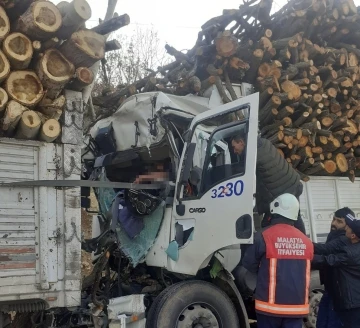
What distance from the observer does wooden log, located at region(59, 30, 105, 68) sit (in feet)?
12.8

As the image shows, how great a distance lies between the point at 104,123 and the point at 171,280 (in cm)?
231

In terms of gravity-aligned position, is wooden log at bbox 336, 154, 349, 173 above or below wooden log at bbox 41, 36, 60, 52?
below

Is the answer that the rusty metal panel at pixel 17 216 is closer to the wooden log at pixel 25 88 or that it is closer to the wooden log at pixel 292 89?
the wooden log at pixel 25 88

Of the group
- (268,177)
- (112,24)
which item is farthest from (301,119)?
(112,24)

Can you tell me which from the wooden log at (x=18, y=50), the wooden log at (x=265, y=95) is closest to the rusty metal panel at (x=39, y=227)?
the wooden log at (x=18, y=50)

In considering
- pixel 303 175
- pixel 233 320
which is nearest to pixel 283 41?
pixel 303 175

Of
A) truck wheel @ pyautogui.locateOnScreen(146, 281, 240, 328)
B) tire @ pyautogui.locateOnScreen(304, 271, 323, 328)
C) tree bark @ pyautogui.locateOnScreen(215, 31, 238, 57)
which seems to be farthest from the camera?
tree bark @ pyautogui.locateOnScreen(215, 31, 238, 57)

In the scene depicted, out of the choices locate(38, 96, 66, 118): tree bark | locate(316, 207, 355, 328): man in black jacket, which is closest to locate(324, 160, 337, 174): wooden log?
locate(316, 207, 355, 328): man in black jacket

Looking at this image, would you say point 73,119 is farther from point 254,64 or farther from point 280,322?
point 254,64

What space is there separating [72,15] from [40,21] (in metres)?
0.26

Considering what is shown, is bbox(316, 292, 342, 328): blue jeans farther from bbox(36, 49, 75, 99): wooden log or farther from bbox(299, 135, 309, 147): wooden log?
bbox(36, 49, 75, 99): wooden log

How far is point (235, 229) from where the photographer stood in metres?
4.16

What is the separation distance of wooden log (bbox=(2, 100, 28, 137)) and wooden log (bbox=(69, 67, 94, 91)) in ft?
1.71

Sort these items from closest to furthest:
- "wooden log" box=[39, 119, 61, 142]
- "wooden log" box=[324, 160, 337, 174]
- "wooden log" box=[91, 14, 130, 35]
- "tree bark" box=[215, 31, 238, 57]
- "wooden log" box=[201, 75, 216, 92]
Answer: "wooden log" box=[39, 119, 61, 142]
"wooden log" box=[91, 14, 130, 35]
"wooden log" box=[201, 75, 216, 92]
"tree bark" box=[215, 31, 238, 57]
"wooden log" box=[324, 160, 337, 174]
